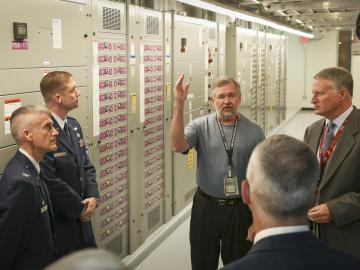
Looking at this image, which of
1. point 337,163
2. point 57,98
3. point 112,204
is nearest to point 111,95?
point 112,204

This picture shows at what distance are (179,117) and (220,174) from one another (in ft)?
1.76

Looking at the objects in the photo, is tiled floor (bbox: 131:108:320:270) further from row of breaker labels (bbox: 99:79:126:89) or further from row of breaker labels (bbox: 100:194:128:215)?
row of breaker labels (bbox: 99:79:126:89)

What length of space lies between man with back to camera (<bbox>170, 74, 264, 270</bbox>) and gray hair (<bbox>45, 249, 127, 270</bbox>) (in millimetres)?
2412

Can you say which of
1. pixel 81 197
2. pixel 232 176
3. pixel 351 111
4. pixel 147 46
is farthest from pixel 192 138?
pixel 147 46

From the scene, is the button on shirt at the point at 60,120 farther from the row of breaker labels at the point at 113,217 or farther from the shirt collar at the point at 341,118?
the shirt collar at the point at 341,118

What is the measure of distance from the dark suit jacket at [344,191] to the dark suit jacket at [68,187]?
166cm

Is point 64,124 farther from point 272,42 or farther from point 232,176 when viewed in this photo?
point 272,42

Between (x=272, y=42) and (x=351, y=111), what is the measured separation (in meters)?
8.48

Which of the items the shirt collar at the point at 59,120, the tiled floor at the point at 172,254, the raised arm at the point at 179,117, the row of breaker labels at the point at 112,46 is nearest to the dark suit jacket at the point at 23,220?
the shirt collar at the point at 59,120

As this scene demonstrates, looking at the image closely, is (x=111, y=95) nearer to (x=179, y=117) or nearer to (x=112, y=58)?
(x=112, y=58)

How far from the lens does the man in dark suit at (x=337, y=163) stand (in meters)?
2.87

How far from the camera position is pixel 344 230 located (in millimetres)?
2949

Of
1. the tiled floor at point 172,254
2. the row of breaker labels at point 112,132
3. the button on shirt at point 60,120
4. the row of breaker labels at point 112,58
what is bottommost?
the tiled floor at point 172,254

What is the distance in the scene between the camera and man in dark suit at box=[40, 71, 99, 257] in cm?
298
